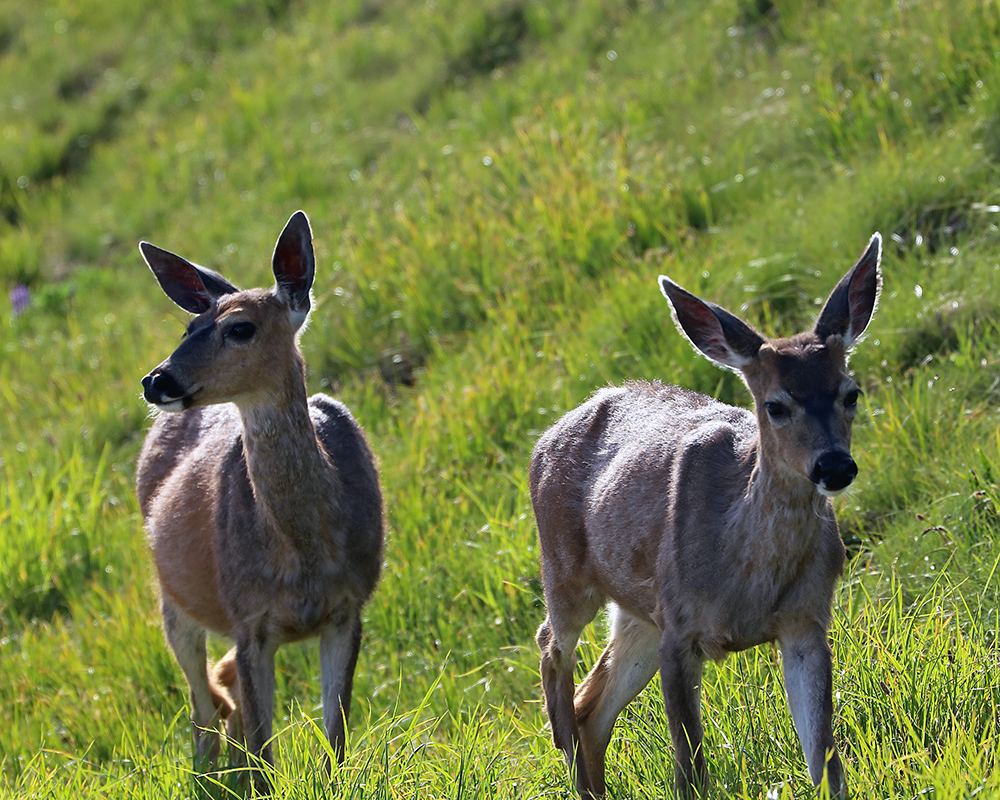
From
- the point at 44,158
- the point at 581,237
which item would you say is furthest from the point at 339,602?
the point at 44,158

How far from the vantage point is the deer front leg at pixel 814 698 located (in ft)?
14.2

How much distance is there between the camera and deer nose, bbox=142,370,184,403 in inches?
216

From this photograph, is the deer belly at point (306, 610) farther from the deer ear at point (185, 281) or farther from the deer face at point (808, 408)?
the deer face at point (808, 408)

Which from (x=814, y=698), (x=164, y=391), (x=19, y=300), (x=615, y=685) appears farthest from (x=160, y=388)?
(x=19, y=300)

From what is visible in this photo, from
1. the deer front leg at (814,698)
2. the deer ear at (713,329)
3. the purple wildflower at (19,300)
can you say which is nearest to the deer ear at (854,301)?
the deer ear at (713,329)

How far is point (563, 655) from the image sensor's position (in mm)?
5629

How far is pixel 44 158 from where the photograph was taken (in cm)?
1638

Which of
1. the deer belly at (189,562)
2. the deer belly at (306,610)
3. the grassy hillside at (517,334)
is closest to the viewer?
the grassy hillside at (517,334)

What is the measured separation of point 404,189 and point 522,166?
6.30 feet

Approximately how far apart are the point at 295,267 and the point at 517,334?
274cm

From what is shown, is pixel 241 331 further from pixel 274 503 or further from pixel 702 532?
pixel 702 532

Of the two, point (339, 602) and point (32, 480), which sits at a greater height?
point (339, 602)

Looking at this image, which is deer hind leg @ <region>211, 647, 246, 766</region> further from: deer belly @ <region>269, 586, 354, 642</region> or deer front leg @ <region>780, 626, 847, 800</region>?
deer front leg @ <region>780, 626, 847, 800</region>

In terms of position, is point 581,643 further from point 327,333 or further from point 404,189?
point 404,189
